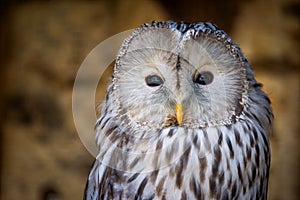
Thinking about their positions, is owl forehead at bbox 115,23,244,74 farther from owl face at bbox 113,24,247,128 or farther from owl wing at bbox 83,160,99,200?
owl wing at bbox 83,160,99,200

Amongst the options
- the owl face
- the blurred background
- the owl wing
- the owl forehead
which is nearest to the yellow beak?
the owl face

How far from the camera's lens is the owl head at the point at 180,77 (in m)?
1.99

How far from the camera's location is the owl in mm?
2004

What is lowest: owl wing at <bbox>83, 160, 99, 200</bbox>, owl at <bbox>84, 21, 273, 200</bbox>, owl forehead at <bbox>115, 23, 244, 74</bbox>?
owl wing at <bbox>83, 160, 99, 200</bbox>

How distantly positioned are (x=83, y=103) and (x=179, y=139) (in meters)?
0.83

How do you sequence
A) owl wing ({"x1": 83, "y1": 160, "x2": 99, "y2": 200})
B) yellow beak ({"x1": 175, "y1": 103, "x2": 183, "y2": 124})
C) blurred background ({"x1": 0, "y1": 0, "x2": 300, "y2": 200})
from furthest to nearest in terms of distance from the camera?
1. blurred background ({"x1": 0, "y1": 0, "x2": 300, "y2": 200})
2. owl wing ({"x1": 83, "y1": 160, "x2": 99, "y2": 200})
3. yellow beak ({"x1": 175, "y1": 103, "x2": 183, "y2": 124})

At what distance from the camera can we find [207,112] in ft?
6.77

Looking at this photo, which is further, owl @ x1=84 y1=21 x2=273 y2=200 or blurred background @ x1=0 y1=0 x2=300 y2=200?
blurred background @ x1=0 y1=0 x2=300 y2=200

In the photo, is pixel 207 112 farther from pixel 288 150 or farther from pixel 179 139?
pixel 288 150

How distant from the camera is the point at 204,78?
2021mm

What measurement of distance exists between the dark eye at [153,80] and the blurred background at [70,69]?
132cm

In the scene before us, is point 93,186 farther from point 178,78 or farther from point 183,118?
point 178,78

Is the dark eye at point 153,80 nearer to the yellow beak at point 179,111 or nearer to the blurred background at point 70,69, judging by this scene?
the yellow beak at point 179,111

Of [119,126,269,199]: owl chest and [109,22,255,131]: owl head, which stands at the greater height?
[109,22,255,131]: owl head
